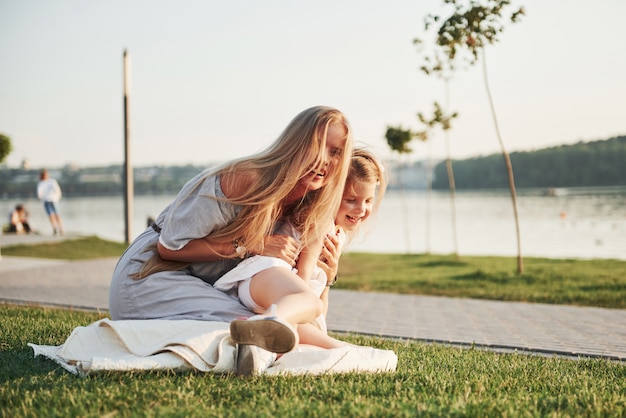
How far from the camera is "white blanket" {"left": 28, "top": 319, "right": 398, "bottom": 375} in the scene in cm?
323

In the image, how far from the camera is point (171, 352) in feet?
10.8

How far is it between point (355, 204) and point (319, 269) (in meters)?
0.51

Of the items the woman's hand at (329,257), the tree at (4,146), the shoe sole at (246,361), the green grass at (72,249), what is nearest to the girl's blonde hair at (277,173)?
the woman's hand at (329,257)

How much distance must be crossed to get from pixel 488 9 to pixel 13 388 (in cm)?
1022

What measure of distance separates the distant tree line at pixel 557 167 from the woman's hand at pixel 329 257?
7633cm

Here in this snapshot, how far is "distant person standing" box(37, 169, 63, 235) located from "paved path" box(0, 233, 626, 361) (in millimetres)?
11346

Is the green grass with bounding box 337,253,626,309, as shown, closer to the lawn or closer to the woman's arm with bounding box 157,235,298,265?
the lawn

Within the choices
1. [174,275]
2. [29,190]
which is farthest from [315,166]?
[29,190]

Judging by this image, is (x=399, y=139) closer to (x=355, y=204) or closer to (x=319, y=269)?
(x=355, y=204)

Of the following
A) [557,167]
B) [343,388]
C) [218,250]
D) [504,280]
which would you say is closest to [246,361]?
[343,388]

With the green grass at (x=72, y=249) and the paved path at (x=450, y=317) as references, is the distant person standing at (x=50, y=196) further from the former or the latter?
the paved path at (x=450, y=317)

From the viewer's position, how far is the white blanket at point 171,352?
323cm

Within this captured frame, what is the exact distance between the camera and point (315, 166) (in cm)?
367

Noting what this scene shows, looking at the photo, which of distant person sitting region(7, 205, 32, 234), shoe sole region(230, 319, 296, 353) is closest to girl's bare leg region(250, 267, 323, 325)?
shoe sole region(230, 319, 296, 353)
